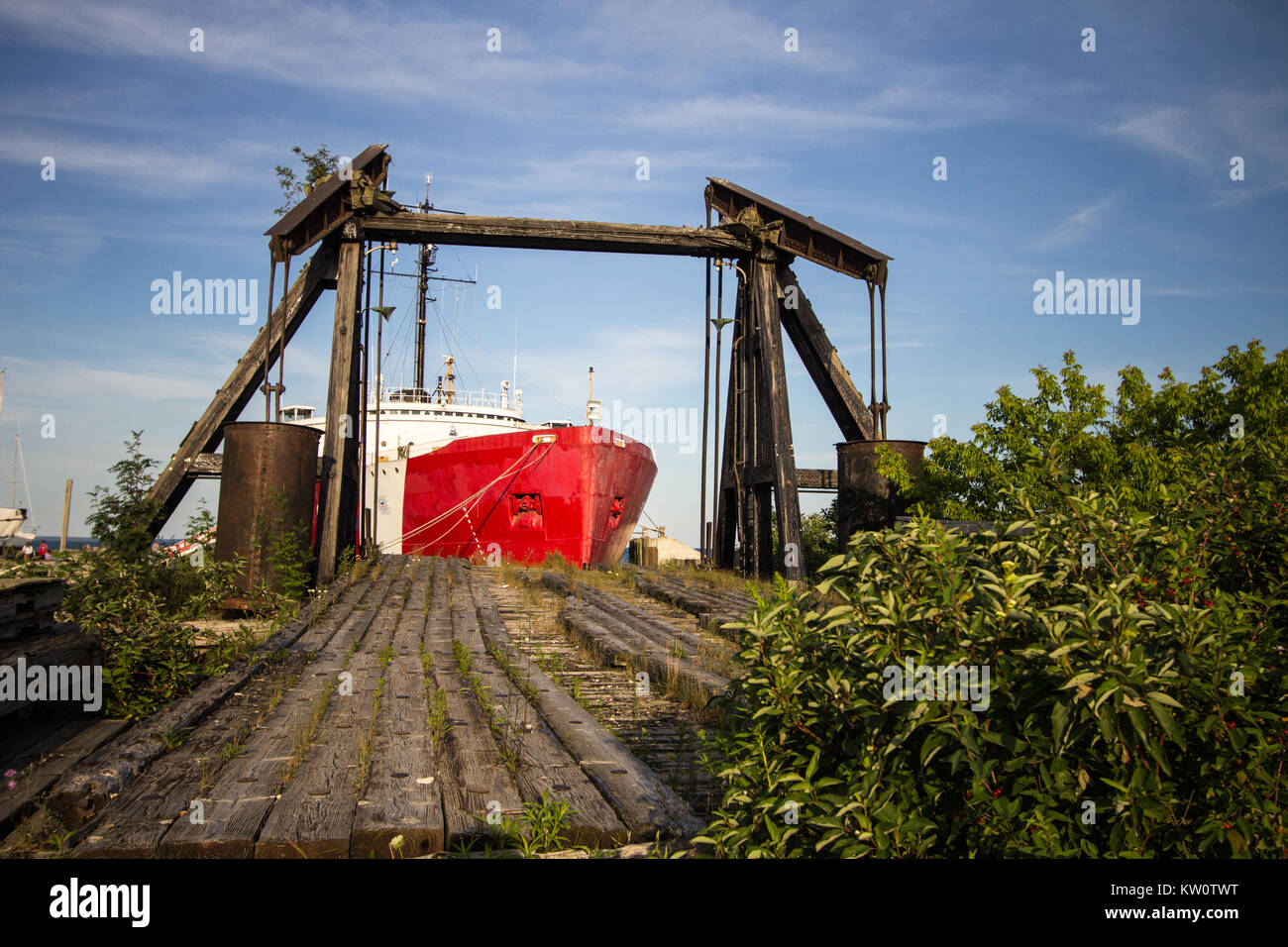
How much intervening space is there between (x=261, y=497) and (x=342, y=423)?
220 centimetres

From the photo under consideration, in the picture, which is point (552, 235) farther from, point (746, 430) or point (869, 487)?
point (869, 487)

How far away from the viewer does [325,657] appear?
6316mm

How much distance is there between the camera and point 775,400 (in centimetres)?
1232

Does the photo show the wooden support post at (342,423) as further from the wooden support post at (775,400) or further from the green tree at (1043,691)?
the green tree at (1043,691)

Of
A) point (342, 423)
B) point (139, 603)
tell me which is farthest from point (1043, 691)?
point (342, 423)

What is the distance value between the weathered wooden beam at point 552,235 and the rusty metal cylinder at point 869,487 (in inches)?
158

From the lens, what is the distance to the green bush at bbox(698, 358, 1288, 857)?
76.0 inches

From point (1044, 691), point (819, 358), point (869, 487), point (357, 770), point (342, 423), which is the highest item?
point (819, 358)

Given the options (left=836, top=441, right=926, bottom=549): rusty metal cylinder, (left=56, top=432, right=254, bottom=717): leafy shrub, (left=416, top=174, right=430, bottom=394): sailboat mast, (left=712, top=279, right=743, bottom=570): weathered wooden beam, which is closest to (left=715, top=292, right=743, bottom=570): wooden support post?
(left=712, top=279, right=743, bottom=570): weathered wooden beam

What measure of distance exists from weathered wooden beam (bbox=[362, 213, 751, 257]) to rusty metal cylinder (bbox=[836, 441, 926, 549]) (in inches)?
158

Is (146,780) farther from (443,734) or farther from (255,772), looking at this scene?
(443,734)

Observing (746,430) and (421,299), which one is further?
(421,299)

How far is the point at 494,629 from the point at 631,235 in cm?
670
